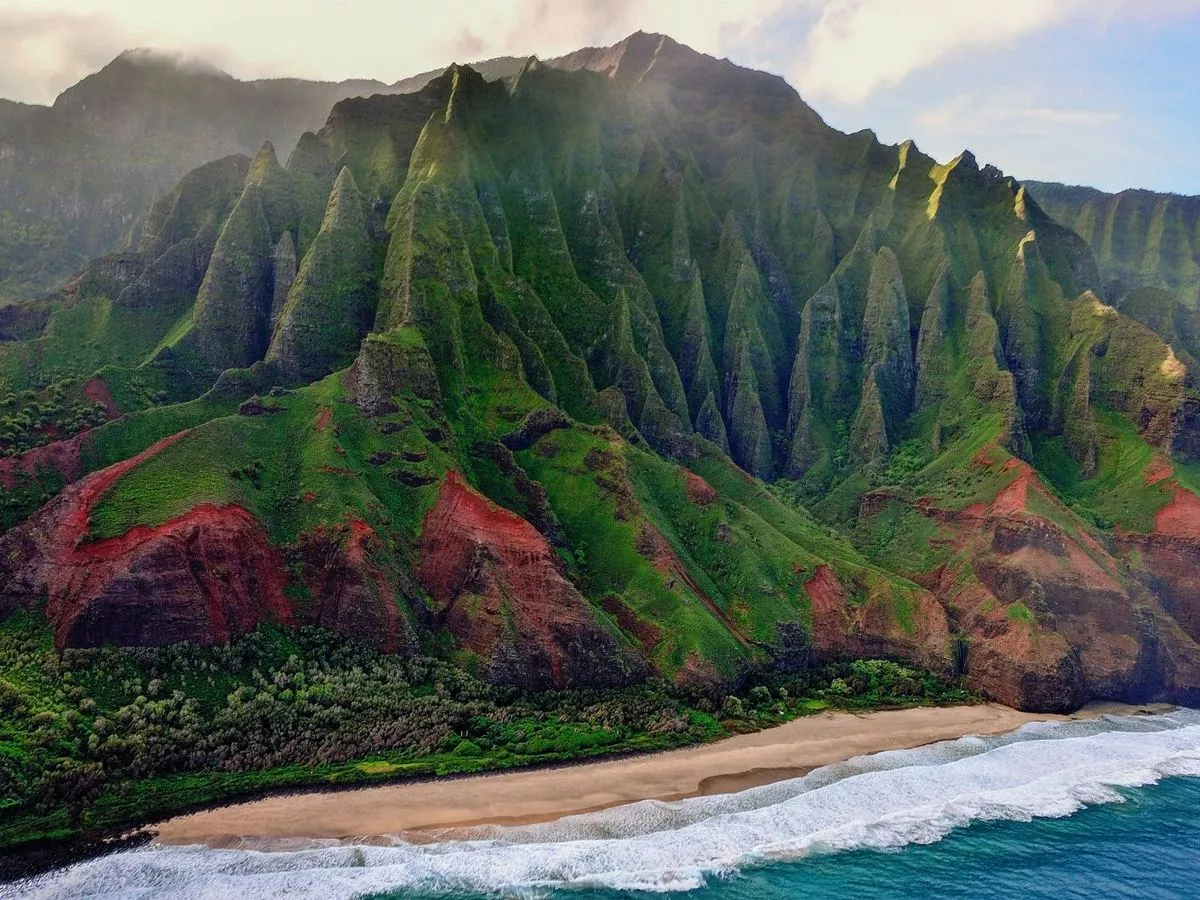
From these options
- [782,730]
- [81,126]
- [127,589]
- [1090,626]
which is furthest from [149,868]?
[81,126]

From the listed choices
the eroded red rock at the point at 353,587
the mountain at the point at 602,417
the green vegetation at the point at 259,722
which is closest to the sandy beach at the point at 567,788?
the green vegetation at the point at 259,722

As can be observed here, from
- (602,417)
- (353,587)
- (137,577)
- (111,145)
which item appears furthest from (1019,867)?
(111,145)

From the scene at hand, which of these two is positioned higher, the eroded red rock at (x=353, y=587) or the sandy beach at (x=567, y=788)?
the eroded red rock at (x=353, y=587)

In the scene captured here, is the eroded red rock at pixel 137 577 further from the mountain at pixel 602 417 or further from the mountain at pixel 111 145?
the mountain at pixel 111 145

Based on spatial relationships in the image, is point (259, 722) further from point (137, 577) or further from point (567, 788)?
point (567, 788)

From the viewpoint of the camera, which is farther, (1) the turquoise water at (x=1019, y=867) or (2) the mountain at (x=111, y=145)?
(2) the mountain at (x=111, y=145)

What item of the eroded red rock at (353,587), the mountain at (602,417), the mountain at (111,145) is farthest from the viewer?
the mountain at (111,145)

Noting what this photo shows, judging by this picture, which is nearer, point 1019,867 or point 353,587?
point 1019,867

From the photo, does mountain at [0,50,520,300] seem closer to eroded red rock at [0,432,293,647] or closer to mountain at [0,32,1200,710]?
mountain at [0,32,1200,710]
